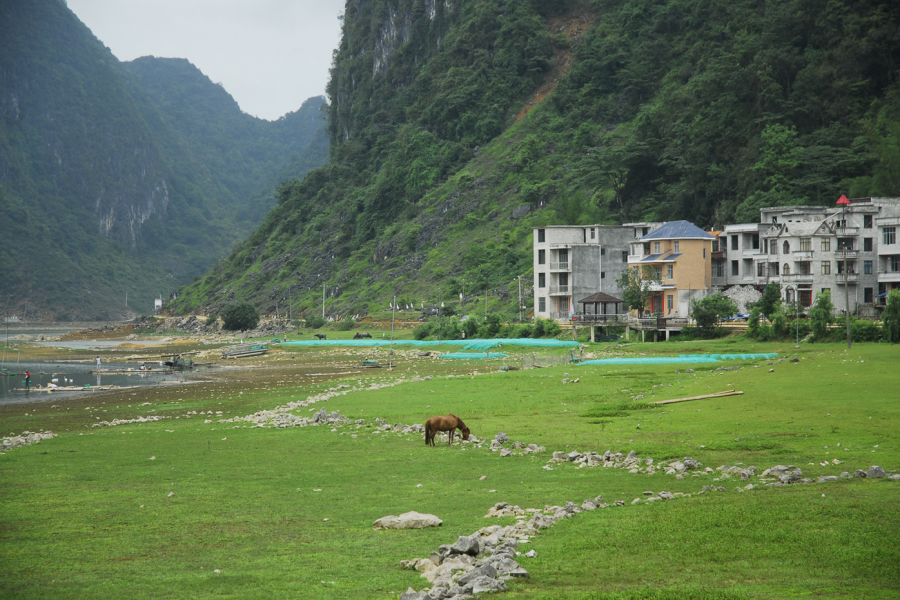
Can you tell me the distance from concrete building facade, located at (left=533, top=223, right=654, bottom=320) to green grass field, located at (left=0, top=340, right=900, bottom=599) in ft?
164

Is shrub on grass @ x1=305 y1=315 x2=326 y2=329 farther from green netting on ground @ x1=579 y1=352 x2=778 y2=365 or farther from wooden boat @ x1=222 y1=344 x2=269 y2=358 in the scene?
green netting on ground @ x1=579 y1=352 x2=778 y2=365

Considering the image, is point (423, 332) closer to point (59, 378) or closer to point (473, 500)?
point (59, 378)

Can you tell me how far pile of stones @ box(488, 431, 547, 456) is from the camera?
75.0ft

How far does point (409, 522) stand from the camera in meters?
15.1

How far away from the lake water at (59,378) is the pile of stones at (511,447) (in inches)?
1520

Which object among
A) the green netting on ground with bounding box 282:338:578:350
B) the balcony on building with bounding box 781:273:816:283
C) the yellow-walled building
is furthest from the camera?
the yellow-walled building

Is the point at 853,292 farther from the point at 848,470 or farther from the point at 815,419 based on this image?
the point at 848,470

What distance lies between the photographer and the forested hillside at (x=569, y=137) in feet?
295

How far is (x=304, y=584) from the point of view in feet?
39.4

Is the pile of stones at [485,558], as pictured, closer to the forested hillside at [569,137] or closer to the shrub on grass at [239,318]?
the forested hillside at [569,137]

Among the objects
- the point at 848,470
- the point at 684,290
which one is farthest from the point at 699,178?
the point at 848,470

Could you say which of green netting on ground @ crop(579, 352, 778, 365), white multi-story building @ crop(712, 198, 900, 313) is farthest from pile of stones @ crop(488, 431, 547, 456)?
white multi-story building @ crop(712, 198, 900, 313)

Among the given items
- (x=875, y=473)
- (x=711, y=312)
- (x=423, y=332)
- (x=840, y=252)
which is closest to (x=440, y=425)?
(x=875, y=473)

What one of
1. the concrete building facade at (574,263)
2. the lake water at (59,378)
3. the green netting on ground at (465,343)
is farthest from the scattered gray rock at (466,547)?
the concrete building facade at (574,263)
